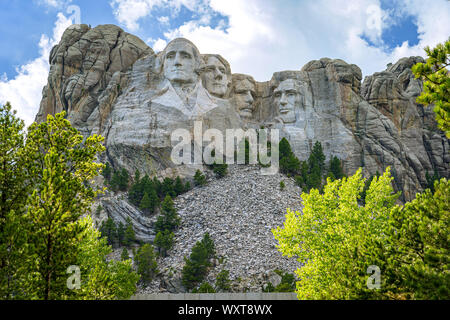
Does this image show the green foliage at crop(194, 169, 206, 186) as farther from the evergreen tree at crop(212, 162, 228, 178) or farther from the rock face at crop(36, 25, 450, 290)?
the evergreen tree at crop(212, 162, 228, 178)

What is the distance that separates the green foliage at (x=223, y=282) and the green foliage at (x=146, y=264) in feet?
20.9

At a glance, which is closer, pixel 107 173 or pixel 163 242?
pixel 163 242

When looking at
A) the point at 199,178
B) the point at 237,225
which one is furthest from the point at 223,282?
the point at 199,178

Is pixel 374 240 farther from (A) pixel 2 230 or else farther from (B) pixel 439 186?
(A) pixel 2 230

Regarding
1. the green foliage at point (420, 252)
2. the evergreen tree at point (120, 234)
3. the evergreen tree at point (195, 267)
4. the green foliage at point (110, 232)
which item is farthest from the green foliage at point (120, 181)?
the green foliage at point (420, 252)

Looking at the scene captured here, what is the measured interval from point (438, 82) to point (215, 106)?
44572 mm

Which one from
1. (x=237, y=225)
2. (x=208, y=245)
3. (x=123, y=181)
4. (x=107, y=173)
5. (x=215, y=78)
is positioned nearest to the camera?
(x=208, y=245)

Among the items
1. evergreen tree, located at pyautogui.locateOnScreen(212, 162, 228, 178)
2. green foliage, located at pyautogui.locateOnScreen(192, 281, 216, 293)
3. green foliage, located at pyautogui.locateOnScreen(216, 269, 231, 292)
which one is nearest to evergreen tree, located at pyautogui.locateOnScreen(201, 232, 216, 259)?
green foliage, located at pyautogui.locateOnScreen(216, 269, 231, 292)

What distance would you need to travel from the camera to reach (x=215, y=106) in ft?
180

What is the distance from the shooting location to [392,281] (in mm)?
11414

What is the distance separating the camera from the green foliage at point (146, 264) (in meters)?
36.2

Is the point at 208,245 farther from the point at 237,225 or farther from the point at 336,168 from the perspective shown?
the point at 336,168

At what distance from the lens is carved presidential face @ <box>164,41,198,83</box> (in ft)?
179

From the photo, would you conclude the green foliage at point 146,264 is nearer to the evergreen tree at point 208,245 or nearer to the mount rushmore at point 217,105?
the evergreen tree at point 208,245
